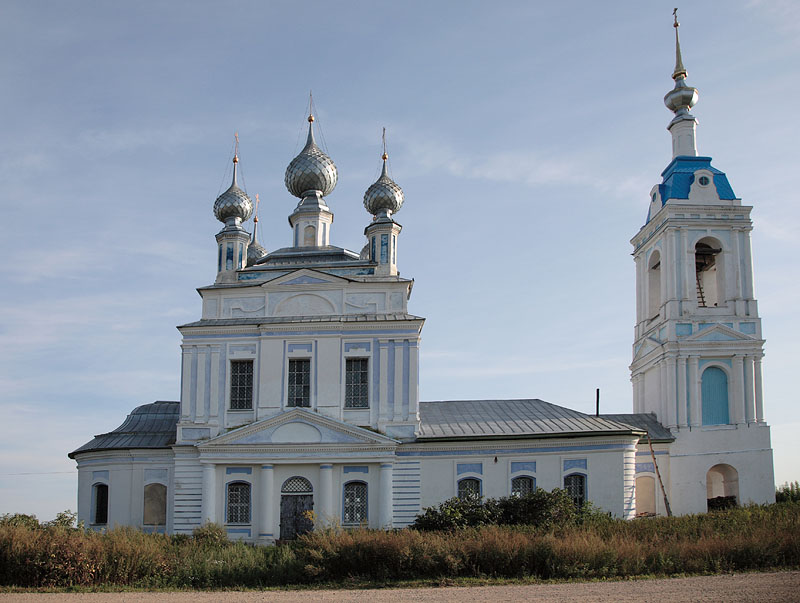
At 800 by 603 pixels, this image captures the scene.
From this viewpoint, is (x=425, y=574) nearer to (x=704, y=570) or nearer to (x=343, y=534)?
(x=343, y=534)

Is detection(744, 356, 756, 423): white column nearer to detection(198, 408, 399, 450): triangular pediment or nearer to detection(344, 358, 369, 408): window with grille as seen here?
detection(198, 408, 399, 450): triangular pediment

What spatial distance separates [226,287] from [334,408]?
4.81 meters

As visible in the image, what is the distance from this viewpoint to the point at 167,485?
2570 cm

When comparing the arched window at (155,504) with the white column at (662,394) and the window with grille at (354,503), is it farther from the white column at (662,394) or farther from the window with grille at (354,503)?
the white column at (662,394)

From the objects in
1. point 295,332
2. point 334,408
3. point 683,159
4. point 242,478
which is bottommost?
point 242,478

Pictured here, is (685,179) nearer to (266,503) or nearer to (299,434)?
(299,434)

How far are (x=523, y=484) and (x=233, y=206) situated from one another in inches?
480

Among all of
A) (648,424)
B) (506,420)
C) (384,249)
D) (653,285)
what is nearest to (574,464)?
(506,420)

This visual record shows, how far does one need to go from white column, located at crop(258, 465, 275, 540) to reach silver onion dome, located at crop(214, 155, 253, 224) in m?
8.02

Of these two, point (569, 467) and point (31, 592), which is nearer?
point (31, 592)

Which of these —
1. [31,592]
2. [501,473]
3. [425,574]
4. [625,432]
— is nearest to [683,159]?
[625,432]

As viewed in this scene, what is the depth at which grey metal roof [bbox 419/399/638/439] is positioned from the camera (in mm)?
25328

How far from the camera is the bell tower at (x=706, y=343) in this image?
91.6 ft

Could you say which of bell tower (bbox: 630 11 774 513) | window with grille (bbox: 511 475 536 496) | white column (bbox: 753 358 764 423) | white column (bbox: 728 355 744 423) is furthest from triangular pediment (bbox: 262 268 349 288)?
white column (bbox: 753 358 764 423)
